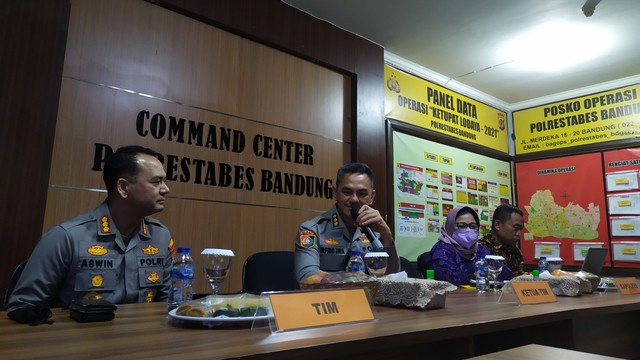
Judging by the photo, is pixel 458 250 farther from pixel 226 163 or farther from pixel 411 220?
pixel 226 163

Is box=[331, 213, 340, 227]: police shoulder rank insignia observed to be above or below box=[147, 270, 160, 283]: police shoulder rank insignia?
above

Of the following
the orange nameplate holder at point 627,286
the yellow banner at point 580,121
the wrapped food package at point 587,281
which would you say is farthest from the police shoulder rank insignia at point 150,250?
the yellow banner at point 580,121

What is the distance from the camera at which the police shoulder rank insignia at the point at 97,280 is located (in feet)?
4.56

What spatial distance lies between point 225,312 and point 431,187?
11.1 feet

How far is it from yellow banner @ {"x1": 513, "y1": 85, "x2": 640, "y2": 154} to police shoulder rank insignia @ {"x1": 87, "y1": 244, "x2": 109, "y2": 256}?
4453mm

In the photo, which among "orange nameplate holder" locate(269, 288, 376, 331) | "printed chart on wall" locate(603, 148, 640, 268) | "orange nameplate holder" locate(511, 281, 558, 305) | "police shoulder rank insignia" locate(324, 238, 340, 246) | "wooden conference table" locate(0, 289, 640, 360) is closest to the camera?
"wooden conference table" locate(0, 289, 640, 360)

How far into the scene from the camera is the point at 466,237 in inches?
101

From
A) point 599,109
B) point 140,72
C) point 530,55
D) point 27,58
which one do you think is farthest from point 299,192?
point 599,109

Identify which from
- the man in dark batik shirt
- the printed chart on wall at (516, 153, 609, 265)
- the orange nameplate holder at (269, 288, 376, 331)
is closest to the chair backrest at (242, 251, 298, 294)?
the orange nameplate holder at (269, 288, 376, 331)

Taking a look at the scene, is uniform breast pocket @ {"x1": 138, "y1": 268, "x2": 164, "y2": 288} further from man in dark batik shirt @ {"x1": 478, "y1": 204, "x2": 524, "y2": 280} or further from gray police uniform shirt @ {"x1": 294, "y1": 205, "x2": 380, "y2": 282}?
man in dark batik shirt @ {"x1": 478, "y1": 204, "x2": 524, "y2": 280}

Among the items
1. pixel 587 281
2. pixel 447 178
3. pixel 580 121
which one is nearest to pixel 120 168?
pixel 587 281

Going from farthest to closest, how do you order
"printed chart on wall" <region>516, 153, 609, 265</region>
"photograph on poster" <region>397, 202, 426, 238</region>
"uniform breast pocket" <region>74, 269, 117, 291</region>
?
"printed chart on wall" <region>516, 153, 609, 265</region> < "photograph on poster" <region>397, 202, 426, 238</region> < "uniform breast pocket" <region>74, 269, 117, 291</region>

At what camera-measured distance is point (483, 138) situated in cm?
457

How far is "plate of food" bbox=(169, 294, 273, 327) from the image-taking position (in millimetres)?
814
